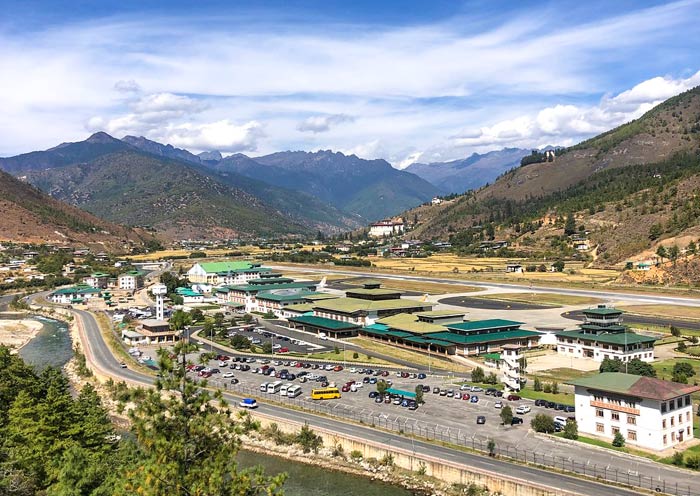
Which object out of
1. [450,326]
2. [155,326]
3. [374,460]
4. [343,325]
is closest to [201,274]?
[155,326]

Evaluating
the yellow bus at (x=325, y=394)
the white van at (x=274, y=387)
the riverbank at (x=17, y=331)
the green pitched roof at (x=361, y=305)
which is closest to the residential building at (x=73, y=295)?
the riverbank at (x=17, y=331)

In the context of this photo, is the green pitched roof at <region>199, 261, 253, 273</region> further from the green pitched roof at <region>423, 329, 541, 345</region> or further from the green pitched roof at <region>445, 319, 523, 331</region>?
the green pitched roof at <region>423, 329, 541, 345</region>

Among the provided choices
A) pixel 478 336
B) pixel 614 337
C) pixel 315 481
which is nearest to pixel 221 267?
pixel 478 336

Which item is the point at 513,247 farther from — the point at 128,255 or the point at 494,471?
the point at 494,471

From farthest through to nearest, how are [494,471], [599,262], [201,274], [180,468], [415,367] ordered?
[599,262] → [201,274] → [415,367] → [494,471] → [180,468]

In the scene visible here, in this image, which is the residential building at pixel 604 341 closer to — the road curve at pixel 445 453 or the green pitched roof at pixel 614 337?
the green pitched roof at pixel 614 337

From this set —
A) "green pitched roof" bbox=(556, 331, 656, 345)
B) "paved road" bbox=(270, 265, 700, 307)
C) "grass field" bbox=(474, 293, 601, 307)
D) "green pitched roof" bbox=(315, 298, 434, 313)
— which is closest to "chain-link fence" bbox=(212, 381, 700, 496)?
"green pitched roof" bbox=(556, 331, 656, 345)
